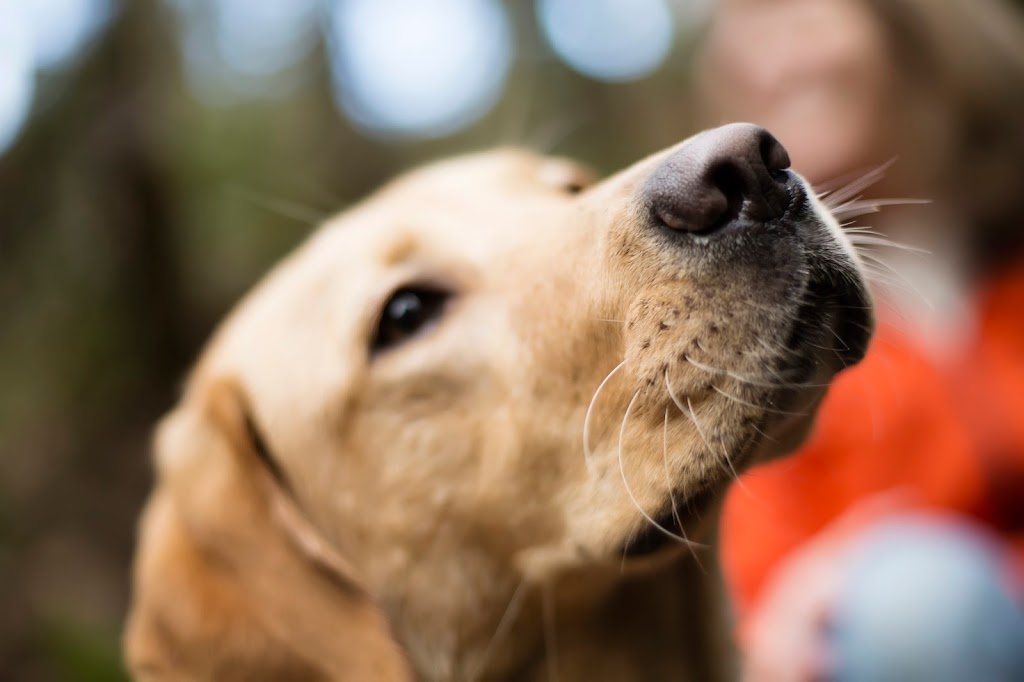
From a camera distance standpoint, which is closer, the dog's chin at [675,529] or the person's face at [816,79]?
the dog's chin at [675,529]

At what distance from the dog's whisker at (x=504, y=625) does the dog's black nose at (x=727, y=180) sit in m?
0.83

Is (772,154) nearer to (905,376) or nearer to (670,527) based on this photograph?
(670,527)

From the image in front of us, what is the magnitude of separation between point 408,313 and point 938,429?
5.99 feet

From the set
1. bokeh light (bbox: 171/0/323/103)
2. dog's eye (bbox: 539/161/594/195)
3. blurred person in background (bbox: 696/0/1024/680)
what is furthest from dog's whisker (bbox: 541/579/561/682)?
bokeh light (bbox: 171/0/323/103)

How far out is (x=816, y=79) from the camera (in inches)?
67.4

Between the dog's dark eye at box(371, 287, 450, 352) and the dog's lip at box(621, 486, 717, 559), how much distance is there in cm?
61

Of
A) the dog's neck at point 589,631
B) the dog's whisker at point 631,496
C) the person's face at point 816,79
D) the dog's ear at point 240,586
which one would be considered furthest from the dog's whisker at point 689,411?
the dog's ear at point 240,586

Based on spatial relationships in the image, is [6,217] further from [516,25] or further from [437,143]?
[516,25]

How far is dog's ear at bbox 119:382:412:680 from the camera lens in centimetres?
166

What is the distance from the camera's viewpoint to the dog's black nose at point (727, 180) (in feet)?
3.42

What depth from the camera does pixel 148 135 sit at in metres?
5.17

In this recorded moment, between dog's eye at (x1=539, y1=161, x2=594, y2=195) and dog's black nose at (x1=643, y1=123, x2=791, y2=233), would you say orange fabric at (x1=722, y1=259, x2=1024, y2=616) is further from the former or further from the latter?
dog's black nose at (x1=643, y1=123, x2=791, y2=233)

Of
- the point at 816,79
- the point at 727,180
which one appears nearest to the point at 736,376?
the point at 727,180

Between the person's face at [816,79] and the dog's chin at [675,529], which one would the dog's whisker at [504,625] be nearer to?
the dog's chin at [675,529]
